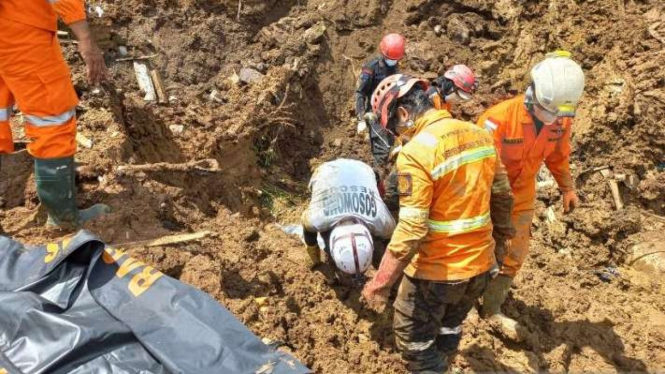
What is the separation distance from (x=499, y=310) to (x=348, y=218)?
170 cm

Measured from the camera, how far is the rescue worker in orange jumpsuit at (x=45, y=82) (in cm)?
340

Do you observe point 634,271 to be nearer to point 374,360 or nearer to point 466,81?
point 466,81

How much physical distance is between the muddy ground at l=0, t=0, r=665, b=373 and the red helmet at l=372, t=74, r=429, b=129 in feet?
5.26

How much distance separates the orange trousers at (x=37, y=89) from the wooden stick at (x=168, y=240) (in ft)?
2.52

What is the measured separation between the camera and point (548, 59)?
143 inches

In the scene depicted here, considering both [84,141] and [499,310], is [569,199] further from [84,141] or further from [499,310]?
[84,141]

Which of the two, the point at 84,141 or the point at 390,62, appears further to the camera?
the point at 390,62

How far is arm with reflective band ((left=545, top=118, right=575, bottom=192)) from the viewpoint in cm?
413

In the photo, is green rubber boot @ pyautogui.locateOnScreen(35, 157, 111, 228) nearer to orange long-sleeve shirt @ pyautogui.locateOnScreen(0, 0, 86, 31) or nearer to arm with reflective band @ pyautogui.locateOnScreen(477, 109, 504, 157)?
orange long-sleeve shirt @ pyautogui.locateOnScreen(0, 0, 86, 31)

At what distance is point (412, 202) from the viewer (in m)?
2.95

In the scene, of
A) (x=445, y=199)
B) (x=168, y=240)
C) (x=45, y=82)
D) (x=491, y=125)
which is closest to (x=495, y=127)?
(x=491, y=125)

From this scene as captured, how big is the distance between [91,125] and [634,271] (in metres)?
5.59

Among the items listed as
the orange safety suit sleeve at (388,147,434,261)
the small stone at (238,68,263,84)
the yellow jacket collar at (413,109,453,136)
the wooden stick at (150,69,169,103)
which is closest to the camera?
the orange safety suit sleeve at (388,147,434,261)

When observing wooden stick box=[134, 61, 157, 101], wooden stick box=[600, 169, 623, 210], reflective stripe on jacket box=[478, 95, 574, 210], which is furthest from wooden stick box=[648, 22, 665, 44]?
wooden stick box=[134, 61, 157, 101]
